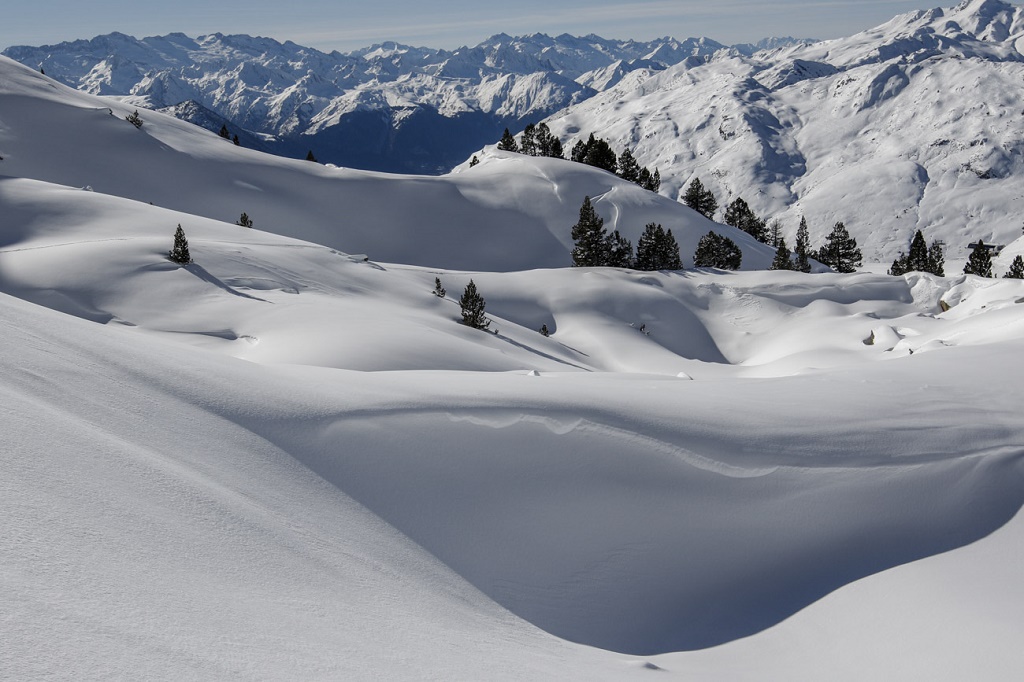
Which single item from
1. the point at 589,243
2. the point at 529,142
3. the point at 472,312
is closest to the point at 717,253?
the point at 589,243

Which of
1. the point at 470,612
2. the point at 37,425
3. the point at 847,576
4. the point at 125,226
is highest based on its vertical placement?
the point at 125,226

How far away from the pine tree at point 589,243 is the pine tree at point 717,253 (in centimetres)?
1187

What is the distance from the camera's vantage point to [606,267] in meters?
68.7

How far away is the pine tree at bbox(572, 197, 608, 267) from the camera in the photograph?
71000mm

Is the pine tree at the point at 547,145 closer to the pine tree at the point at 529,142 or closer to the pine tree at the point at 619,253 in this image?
the pine tree at the point at 529,142

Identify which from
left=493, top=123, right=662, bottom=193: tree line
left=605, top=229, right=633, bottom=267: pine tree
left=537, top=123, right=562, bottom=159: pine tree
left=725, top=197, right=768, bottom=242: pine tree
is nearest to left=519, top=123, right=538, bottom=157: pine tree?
left=493, top=123, right=662, bottom=193: tree line

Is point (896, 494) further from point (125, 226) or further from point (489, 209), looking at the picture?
point (489, 209)

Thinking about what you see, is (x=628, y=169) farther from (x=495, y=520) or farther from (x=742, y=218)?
(x=495, y=520)

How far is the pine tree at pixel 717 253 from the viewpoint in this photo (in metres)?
75.8

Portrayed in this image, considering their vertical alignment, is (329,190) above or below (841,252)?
below

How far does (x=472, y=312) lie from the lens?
1660 inches

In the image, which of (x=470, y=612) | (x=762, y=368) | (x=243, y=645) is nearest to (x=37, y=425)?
(x=243, y=645)

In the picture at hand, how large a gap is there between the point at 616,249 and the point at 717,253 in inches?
479

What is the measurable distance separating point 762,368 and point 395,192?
190 feet
